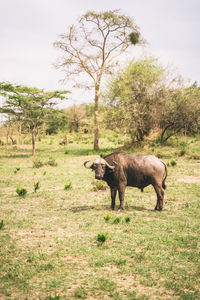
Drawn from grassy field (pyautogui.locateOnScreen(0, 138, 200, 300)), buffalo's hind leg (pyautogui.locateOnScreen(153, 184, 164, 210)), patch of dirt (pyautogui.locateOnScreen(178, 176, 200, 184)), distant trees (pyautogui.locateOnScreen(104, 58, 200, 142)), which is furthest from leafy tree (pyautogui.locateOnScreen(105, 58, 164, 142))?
buffalo's hind leg (pyautogui.locateOnScreen(153, 184, 164, 210))

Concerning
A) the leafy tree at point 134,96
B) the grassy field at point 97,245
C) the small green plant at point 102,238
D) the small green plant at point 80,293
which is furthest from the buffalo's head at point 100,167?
the leafy tree at point 134,96

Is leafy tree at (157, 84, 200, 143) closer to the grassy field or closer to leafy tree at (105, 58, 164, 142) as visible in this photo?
leafy tree at (105, 58, 164, 142)

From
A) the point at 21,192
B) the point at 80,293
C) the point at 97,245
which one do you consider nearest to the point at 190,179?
the point at 21,192

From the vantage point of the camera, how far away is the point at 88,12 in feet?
83.6

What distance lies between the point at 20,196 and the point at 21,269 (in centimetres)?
560

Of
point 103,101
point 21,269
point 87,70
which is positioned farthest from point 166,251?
point 87,70

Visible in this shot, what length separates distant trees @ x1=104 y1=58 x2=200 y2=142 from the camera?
75.1ft

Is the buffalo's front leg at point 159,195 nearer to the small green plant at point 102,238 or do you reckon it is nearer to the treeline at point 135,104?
the small green plant at point 102,238

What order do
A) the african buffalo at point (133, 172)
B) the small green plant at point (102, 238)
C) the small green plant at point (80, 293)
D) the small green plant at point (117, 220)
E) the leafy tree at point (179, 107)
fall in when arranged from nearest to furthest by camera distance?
the small green plant at point (80, 293) < the small green plant at point (102, 238) < the small green plant at point (117, 220) < the african buffalo at point (133, 172) < the leafy tree at point (179, 107)

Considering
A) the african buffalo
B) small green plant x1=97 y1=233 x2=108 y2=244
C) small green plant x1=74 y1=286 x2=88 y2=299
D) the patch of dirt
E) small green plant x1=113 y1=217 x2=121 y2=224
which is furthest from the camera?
the patch of dirt

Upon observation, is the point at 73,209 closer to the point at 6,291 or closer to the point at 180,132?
the point at 6,291

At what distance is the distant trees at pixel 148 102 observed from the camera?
22.9 meters

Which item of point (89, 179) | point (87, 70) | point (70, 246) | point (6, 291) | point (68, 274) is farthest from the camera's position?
point (87, 70)

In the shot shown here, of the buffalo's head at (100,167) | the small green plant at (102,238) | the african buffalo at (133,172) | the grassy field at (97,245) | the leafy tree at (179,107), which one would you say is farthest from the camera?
the leafy tree at (179,107)
